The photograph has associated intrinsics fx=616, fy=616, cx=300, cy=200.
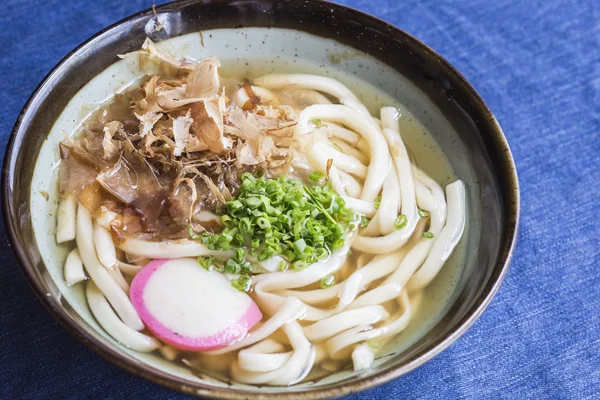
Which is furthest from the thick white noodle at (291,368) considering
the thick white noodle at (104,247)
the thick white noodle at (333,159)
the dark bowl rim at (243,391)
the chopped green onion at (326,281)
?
the thick white noodle at (333,159)

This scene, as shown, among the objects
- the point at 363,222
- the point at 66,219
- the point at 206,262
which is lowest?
the point at 363,222

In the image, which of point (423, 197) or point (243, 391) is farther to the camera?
point (423, 197)

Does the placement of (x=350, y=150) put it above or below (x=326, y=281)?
above

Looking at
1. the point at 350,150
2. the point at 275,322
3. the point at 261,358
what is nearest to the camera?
the point at 261,358

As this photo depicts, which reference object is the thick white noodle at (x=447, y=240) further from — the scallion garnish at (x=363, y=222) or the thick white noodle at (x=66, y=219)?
the thick white noodle at (x=66, y=219)

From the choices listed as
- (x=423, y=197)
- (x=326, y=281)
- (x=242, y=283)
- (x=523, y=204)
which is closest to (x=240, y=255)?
(x=242, y=283)

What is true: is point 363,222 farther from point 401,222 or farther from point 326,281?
point 326,281
